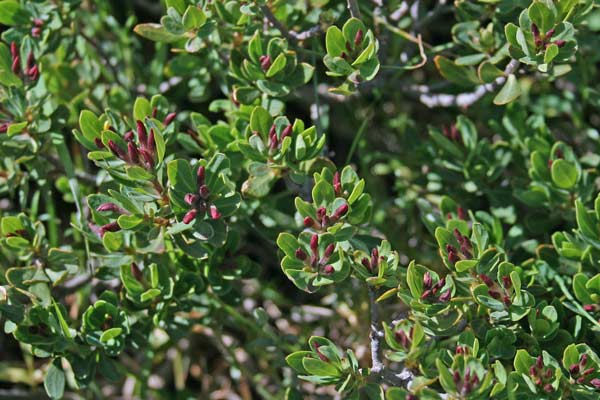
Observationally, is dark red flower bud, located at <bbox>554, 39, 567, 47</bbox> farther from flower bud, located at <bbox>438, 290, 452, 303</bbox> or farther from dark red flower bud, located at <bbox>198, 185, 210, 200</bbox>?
dark red flower bud, located at <bbox>198, 185, 210, 200</bbox>

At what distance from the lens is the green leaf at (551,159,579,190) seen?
81.4 inches

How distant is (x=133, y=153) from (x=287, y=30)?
0.56m

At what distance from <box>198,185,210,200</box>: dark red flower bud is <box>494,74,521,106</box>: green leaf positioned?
0.73 metres

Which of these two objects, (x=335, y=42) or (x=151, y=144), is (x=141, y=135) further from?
(x=335, y=42)

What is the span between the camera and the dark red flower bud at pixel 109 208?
1.83 meters

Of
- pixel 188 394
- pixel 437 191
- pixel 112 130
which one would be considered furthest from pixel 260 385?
pixel 112 130

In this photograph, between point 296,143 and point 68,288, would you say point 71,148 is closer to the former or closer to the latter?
point 68,288

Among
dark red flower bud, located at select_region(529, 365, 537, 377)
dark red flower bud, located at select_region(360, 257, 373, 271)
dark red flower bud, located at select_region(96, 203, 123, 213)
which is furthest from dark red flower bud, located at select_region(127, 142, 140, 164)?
dark red flower bud, located at select_region(529, 365, 537, 377)

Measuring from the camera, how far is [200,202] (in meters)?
1.81

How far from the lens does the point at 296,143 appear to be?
1.88 meters

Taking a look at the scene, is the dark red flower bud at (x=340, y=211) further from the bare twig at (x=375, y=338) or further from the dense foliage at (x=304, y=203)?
the bare twig at (x=375, y=338)

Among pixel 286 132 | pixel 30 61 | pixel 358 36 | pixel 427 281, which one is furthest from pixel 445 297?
pixel 30 61

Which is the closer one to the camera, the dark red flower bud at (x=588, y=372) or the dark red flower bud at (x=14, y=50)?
the dark red flower bud at (x=588, y=372)

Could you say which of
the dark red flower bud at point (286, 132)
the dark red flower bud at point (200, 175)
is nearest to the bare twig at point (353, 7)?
the dark red flower bud at point (286, 132)
